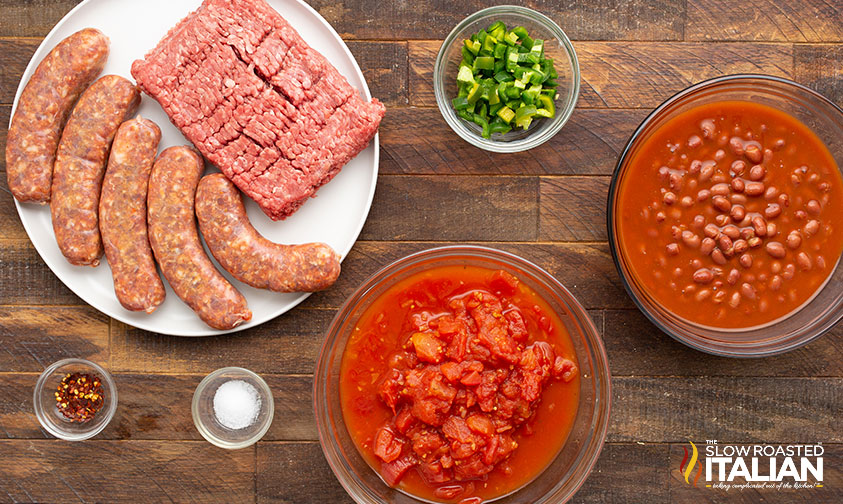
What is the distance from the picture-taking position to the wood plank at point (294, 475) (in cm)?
296

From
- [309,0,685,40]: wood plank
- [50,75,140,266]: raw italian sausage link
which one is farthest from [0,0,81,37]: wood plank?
[309,0,685,40]: wood plank

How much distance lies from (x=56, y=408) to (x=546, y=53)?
2.97 m

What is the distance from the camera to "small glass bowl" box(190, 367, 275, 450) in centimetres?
286

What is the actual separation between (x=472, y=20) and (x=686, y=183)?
4.04ft

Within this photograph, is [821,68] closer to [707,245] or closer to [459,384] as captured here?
[707,245]

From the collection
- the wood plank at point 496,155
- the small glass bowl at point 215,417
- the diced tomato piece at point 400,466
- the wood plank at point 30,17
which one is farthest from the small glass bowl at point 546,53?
the wood plank at point 30,17

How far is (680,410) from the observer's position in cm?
299

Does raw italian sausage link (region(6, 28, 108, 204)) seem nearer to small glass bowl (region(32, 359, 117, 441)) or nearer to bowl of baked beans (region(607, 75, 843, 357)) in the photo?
small glass bowl (region(32, 359, 117, 441))

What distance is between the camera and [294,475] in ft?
9.75

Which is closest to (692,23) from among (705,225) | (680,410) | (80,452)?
(705,225)

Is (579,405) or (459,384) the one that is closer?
(459,384)

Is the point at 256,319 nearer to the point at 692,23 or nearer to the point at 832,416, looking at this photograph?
the point at 692,23

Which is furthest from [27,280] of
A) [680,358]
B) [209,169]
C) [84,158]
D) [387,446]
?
[680,358]

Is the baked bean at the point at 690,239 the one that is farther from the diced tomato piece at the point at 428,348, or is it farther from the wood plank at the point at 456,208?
the diced tomato piece at the point at 428,348
